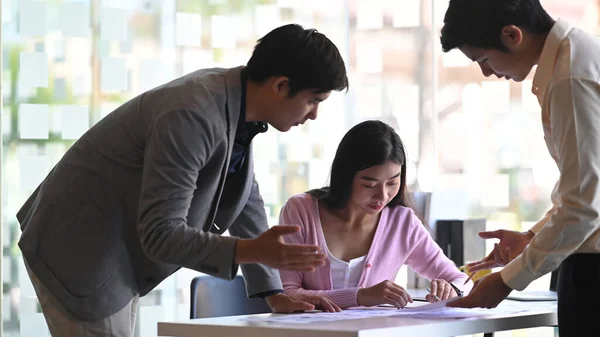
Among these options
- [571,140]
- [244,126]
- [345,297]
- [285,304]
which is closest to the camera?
[571,140]

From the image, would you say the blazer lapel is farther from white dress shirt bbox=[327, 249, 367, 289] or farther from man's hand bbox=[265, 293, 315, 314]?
white dress shirt bbox=[327, 249, 367, 289]

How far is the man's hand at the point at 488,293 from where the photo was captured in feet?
5.64

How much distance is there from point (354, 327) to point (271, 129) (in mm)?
2140

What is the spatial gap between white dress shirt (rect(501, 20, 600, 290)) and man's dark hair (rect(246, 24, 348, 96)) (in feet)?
1.24

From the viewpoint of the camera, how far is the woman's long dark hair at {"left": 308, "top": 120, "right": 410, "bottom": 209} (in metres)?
2.48

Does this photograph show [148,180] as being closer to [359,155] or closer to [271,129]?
[359,155]

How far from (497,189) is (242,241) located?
2672 millimetres

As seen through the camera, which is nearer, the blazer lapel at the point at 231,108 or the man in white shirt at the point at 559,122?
the man in white shirt at the point at 559,122

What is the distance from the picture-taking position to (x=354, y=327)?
1617mm

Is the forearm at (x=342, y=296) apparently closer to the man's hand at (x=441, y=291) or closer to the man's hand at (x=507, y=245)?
the man's hand at (x=441, y=291)

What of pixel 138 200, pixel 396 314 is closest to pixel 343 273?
pixel 396 314

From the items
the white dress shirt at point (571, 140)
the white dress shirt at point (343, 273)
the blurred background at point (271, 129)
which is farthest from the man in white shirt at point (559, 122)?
the blurred background at point (271, 129)

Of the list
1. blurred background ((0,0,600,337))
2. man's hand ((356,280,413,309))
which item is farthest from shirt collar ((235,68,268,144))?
blurred background ((0,0,600,337))

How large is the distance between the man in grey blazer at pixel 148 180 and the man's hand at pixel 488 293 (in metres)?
0.44
